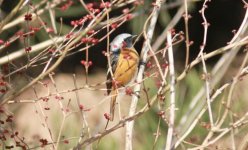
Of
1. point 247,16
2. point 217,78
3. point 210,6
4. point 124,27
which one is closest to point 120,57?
point 217,78

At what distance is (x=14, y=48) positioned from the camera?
33.6ft

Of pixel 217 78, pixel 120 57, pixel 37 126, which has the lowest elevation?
pixel 37 126

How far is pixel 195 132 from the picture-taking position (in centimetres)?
450

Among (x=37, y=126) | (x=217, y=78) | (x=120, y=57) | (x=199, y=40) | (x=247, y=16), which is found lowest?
(x=37, y=126)

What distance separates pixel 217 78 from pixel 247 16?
1.37m

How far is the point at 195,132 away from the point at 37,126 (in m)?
6.10

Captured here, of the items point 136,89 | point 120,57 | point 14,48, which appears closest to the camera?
point 136,89

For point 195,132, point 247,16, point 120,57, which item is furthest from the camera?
point 195,132

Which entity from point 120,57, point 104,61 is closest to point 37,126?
point 104,61

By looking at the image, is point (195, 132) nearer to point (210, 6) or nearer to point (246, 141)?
point (246, 141)

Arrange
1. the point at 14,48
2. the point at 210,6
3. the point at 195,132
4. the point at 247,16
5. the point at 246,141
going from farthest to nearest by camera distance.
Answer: the point at 210,6
the point at 14,48
the point at 195,132
the point at 247,16
the point at 246,141

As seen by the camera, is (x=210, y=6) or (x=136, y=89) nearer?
(x=136, y=89)

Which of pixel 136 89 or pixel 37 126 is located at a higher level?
pixel 136 89

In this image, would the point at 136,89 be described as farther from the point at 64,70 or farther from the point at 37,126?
the point at 64,70
